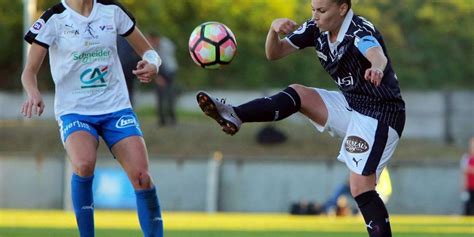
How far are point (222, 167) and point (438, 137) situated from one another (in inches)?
266

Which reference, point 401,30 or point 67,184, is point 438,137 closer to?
point 67,184

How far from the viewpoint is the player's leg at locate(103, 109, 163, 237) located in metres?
8.62

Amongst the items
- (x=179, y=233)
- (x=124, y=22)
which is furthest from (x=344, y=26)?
(x=179, y=233)

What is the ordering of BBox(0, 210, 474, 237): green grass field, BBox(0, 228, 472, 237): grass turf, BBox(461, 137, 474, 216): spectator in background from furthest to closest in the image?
1. BBox(461, 137, 474, 216): spectator in background
2. BBox(0, 210, 474, 237): green grass field
3. BBox(0, 228, 472, 237): grass turf

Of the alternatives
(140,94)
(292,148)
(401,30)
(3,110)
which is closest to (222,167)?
(292,148)

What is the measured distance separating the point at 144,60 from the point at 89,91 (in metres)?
0.46

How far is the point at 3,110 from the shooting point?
112 ft

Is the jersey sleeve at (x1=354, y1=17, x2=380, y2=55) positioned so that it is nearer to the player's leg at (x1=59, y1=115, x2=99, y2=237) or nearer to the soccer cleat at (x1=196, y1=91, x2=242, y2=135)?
the soccer cleat at (x1=196, y1=91, x2=242, y2=135)

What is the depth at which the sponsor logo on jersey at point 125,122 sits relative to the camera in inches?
345

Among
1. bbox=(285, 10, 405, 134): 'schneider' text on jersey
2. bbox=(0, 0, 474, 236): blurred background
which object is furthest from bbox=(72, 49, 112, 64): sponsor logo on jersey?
bbox=(0, 0, 474, 236): blurred background

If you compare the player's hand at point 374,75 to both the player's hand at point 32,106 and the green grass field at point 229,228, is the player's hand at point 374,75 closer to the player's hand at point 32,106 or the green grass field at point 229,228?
the player's hand at point 32,106

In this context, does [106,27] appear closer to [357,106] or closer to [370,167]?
[357,106]

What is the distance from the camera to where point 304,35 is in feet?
28.6

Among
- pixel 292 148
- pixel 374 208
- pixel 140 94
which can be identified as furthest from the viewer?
pixel 140 94
